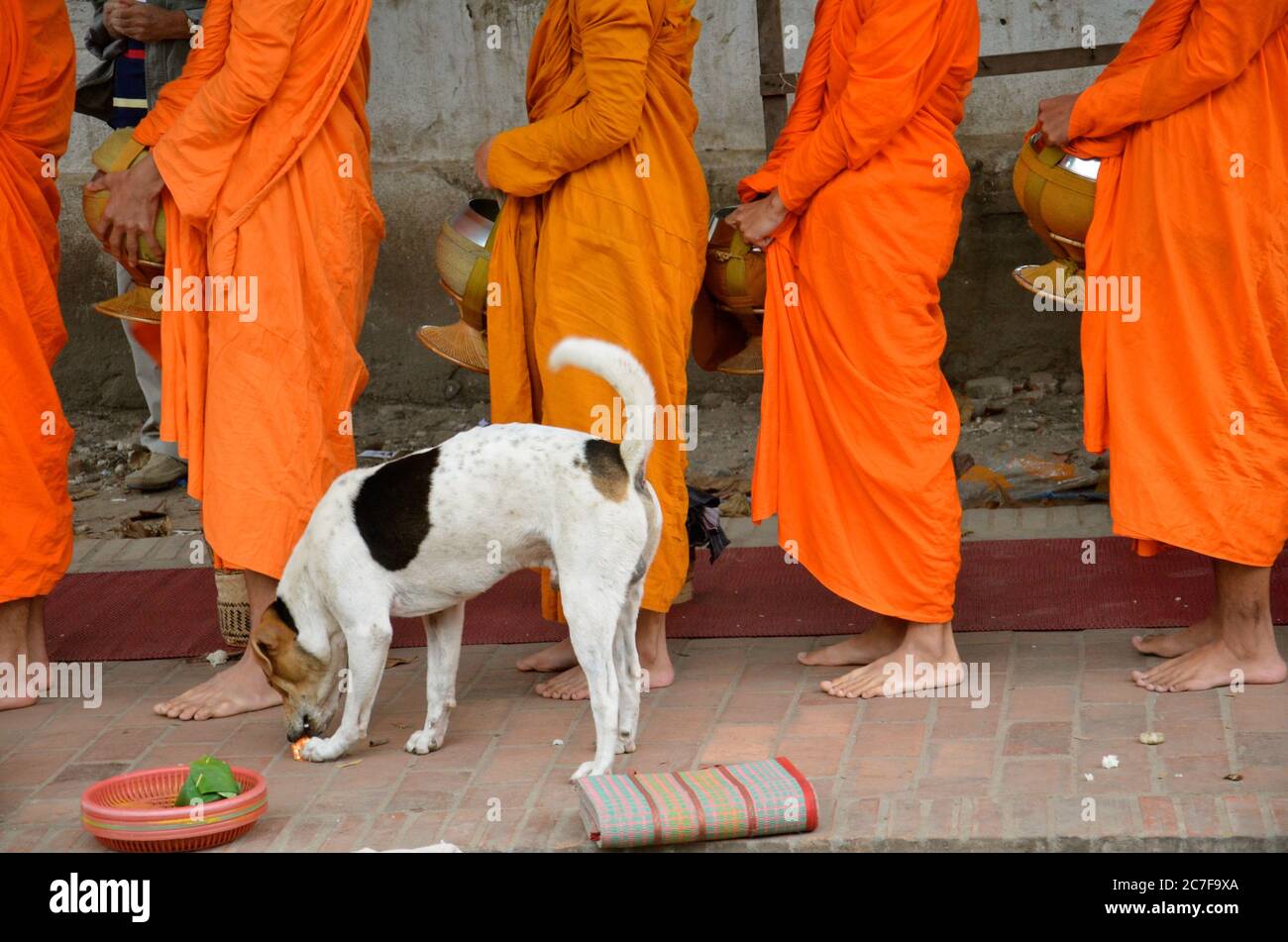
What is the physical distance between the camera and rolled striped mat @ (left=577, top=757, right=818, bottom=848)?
146 inches

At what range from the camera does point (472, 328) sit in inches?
211

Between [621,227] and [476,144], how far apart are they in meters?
4.08

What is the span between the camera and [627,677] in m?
4.38

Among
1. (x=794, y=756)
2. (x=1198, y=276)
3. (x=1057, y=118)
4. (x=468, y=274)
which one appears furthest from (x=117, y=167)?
(x=1198, y=276)

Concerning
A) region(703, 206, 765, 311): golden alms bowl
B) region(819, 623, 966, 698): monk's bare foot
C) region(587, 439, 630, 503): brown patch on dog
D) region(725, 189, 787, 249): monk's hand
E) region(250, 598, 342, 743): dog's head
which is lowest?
region(819, 623, 966, 698): monk's bare foot

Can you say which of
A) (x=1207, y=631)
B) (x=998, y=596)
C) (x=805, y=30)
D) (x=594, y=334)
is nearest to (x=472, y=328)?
(x=594, y=334)

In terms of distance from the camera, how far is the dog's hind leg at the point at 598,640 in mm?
4145

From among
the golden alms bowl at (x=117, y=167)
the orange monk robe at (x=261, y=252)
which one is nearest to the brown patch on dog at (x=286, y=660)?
the orange monk robe at (x=261, y=252)

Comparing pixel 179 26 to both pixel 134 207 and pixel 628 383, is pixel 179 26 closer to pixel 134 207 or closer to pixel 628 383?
pixel 134 207

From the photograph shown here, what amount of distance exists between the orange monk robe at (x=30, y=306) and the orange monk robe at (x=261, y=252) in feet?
1.44

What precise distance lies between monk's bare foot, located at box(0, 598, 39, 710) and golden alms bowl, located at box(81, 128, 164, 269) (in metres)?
1.15

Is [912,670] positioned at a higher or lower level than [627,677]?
lower

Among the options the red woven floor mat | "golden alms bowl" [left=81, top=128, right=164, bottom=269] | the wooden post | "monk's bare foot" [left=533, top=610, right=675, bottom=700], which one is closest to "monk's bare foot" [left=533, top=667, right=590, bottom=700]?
"monk's bare foot" [left=533, top=610, right=675, bottom=700]

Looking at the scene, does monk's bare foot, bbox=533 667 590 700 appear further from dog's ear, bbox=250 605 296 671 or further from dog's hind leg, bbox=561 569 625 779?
dog's ear, bbox=250 605 296 671
